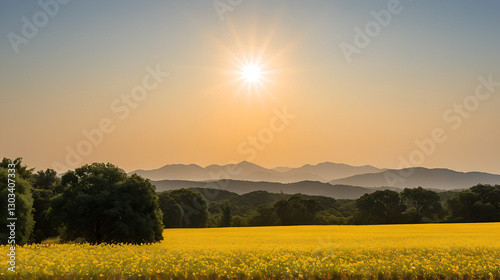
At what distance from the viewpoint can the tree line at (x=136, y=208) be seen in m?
36.8

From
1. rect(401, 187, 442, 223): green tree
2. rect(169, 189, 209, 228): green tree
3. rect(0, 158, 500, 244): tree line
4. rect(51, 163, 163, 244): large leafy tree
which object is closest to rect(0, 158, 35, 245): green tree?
rect(0, 158, 500, 244): tree line

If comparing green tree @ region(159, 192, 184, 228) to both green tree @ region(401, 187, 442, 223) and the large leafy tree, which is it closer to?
green tree @ region(401, 187, 442, 223)

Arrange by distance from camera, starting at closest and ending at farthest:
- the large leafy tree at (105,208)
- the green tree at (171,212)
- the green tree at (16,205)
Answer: the large leafy tree at (105,208) < the green tree at (16,205) < the green tree at (171,212)

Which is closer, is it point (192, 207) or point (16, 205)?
point (16, 205)

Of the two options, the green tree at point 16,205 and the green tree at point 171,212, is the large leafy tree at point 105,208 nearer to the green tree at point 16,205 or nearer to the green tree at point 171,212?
the green tree at point 16,205

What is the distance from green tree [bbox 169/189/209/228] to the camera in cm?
9144

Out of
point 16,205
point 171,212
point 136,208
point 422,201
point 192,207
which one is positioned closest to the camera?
point 136,208

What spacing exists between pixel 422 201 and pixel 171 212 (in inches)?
2024

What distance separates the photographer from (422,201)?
90625 mm

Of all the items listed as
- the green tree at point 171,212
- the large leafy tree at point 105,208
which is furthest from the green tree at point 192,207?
the large leafy tree at point 105,208

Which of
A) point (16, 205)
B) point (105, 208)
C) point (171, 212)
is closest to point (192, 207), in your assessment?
point (171, 212)

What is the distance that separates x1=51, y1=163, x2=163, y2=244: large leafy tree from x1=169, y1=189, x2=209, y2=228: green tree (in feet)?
172

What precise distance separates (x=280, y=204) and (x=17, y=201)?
59.4m

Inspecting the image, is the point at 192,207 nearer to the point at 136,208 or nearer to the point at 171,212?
the point at 171,212
